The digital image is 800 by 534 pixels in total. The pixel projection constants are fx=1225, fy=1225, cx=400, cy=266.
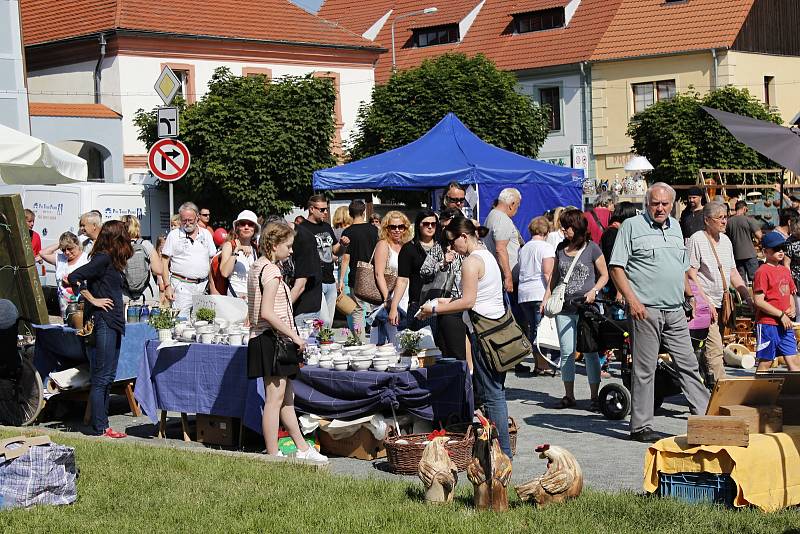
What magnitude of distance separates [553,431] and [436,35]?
137 ft

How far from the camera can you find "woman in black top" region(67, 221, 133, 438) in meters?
10.0

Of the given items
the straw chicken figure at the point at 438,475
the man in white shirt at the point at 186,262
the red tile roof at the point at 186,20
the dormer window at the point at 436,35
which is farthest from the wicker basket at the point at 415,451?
the dormer window at the point at 436,35

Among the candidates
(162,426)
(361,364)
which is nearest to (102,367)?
(162,426)

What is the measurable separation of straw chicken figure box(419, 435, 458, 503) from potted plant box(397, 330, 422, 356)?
6.50 feet

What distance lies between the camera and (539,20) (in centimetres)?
4756

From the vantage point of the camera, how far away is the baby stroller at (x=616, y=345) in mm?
10469

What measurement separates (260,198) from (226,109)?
2.73m

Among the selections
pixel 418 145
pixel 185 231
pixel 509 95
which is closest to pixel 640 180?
pixel 509 95

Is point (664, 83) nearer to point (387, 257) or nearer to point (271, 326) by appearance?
point (387, 257)

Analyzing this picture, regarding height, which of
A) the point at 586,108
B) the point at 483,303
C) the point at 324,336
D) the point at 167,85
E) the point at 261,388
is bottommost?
the point at 261,388

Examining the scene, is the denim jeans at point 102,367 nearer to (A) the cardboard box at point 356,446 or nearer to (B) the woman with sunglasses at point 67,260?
(B) the woman with sunglasses at point 67,260

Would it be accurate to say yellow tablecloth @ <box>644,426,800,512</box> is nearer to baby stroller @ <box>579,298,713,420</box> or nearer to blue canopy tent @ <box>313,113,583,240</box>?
baby stroller @ <box>579,298,713,420</box>

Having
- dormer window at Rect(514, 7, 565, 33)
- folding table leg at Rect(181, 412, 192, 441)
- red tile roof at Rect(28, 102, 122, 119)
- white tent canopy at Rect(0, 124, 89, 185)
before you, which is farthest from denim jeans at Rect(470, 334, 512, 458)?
dormer window at Rect(514, 7, 565, 33)

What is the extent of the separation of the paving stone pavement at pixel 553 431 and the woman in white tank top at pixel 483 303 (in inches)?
18.4
